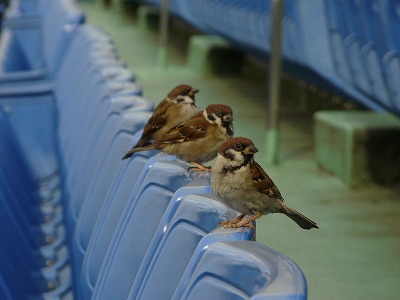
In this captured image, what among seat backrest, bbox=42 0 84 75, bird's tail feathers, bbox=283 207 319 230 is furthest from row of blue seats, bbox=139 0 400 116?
bird's tail feathers, bbox=283 207 319 230

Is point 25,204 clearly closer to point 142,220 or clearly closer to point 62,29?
point 142,220

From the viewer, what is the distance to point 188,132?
2.16m

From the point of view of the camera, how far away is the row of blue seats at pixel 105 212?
41.8 inches

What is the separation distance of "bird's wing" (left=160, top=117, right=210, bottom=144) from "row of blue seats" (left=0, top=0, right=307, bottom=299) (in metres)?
0.07

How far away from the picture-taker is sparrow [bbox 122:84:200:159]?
215cm

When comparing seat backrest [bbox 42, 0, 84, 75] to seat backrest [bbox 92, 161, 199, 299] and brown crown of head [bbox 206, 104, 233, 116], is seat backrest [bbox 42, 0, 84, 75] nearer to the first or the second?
brown crown of head [bbox 206, 104, 233, 116]

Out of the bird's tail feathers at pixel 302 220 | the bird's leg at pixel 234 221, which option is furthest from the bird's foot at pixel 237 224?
the bird's tail feathers at pixel 302 220

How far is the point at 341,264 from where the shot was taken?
3178mm

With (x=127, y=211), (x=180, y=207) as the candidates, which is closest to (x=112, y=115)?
(x=127, y=211)

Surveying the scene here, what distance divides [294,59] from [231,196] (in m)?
3.43

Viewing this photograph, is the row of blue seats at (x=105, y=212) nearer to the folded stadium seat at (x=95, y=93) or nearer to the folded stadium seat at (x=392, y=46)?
the folded stadium seat at (x=95, y=93)

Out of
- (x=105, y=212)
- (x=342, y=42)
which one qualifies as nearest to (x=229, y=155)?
(x=105, y=212)

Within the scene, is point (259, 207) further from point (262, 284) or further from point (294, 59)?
point (294, 59)

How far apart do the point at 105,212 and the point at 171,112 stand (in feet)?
1.81
